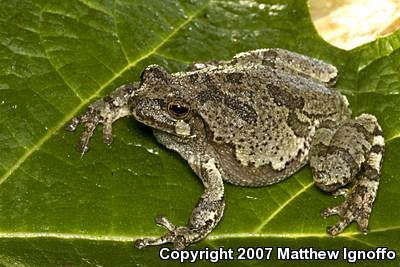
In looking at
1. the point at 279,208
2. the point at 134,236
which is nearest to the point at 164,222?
the point at 134,236

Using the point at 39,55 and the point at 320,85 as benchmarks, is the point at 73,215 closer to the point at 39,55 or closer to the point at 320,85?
the point at 39,55

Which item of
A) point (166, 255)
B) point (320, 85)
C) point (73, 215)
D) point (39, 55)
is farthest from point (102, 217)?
point (320, 85)

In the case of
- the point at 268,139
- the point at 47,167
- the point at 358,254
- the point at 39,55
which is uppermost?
the point at 39,55

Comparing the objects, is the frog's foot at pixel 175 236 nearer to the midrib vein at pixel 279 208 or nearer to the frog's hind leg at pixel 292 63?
the midrib vein at pixel 279 208

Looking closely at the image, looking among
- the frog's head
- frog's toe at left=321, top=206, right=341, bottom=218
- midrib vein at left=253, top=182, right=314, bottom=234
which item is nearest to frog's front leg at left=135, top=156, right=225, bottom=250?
midrib vein at left=253, top=182, right=314, bottom=234

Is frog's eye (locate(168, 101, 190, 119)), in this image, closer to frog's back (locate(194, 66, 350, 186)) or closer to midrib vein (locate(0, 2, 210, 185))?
frog's back (locate(194, 66, 350, 186))

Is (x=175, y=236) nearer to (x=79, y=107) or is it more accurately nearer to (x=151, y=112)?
(x=151, y=112)
